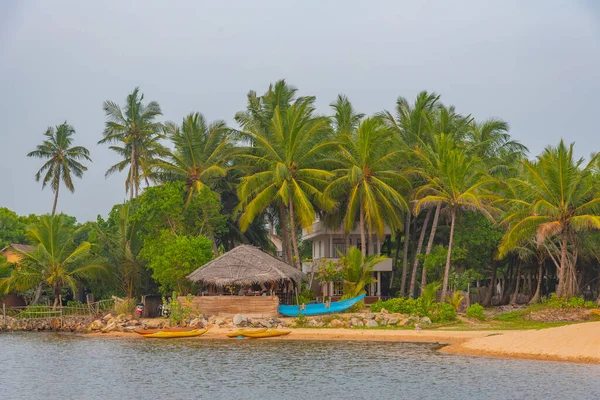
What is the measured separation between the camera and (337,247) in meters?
48.5

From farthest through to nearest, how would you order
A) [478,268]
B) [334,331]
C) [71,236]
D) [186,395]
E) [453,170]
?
[478,268], [71,236], [453,170], [334,331], [186,395]

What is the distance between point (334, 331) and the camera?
1331 inches

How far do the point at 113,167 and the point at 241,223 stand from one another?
46.3 ft

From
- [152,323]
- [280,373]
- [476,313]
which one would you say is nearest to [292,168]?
[152,323]

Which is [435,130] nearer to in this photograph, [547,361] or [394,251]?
[394,251]

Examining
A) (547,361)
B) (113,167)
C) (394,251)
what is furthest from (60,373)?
(394,251)

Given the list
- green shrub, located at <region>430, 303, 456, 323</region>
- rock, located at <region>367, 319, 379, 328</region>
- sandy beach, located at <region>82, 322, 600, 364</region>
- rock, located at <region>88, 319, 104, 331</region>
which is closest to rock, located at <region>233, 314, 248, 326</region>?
sandy beach, located at <region>82, 322, 600, 364</region>

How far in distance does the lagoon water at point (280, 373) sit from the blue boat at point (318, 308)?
6.43 meters

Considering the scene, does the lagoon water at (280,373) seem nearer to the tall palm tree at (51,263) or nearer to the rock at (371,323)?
the rock at (371,323)

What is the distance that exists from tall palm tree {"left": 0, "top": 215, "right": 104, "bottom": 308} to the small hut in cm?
714

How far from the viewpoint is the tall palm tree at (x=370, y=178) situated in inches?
1594

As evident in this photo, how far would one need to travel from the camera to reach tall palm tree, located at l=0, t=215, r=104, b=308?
40.5 metres

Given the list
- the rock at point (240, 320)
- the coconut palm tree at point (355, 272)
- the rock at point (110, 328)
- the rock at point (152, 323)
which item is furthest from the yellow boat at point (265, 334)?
the rock at point (110, 328)

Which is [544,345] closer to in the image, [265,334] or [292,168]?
[265,334]
